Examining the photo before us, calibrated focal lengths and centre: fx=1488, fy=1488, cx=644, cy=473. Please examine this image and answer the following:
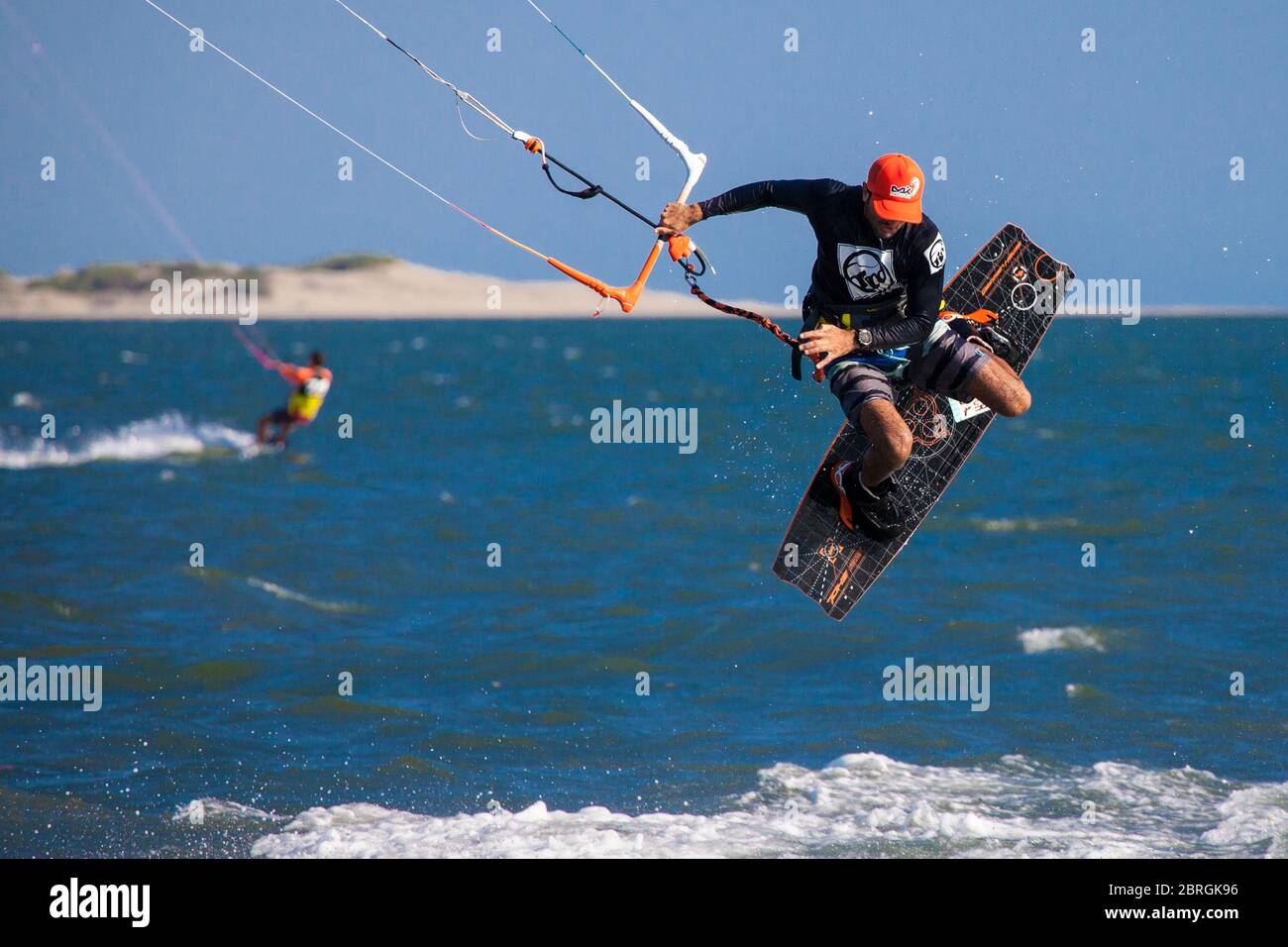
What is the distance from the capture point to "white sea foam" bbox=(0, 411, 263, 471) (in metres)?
34.4

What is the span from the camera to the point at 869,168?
27.4ft

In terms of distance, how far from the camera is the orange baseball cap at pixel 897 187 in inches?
324

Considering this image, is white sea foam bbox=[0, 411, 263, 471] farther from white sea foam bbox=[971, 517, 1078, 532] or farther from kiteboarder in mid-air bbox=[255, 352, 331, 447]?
white sea foam bbox=[971, 517, 1078, 532]

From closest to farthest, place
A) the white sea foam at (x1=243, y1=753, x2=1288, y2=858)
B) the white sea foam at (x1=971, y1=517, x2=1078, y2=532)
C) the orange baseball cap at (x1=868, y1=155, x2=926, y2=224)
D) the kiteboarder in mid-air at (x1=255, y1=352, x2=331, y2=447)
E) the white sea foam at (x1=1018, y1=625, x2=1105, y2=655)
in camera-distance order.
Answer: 1. the orange baseball cap at (x1=868, y1=155, x2=926, y2=224)
2. the white sea foam at (x1=243, y1=753, x2=1288, y2=858)
3. the white sea foam at (x1=1018, y1=625, x2=1105, y2=655)
4. the white sea foam at (x1=971, y1=517, x2=1078, y2=532)
5. the kiteboarder in mid-air at (x1=255, y1=352, x2=331, y2=447)

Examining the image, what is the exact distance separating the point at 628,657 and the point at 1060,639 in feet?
15.8

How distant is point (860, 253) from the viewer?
8.55 metres

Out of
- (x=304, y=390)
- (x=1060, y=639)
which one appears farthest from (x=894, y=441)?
(x=304, y=390)

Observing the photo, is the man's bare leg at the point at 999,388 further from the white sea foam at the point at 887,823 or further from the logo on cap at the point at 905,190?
the white sea foam at the point at 887,823

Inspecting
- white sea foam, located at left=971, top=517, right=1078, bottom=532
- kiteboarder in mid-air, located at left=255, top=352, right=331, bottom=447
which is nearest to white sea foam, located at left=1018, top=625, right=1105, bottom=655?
white sea foam, located at left=971, top=517, right=1078, bottom=532

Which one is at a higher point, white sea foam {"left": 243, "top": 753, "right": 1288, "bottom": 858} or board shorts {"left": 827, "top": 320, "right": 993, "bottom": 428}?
board shorts {"left": 827, "top": 320, "right": 993, "bottom": 428}

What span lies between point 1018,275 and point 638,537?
487 inches

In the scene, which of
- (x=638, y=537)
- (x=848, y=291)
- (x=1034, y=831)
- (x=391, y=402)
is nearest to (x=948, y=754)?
(x=1034, y=831)

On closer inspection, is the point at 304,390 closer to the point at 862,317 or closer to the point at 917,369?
the point at 917,369

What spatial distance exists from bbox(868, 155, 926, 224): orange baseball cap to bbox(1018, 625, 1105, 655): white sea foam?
9054 mm
